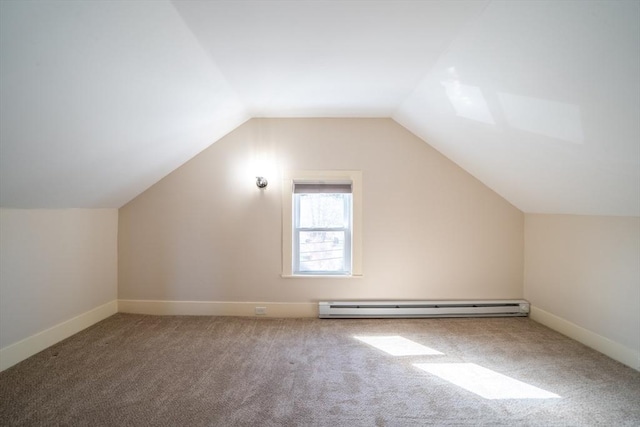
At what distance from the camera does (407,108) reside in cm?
319

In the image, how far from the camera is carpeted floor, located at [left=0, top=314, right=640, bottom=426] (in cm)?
192

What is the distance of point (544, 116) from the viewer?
6.63ft

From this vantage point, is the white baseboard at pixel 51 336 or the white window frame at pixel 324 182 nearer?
the white baseboard at pixel 51 336

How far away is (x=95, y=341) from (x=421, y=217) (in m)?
3.66

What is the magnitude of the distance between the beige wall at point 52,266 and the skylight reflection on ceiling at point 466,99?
3.73m

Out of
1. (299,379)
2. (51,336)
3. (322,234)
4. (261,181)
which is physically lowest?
(299,379)

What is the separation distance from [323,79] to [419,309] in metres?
2.71

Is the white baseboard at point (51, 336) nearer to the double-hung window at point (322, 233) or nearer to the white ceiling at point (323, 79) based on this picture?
the white ceiling at point (323, 79)

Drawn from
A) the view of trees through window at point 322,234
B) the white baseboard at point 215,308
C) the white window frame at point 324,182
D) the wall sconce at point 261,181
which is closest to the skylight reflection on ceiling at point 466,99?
the white window frame at point 324,182

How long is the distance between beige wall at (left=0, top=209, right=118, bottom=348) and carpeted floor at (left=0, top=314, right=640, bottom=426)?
0.32 metres

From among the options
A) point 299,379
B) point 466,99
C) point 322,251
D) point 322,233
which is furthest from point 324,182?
point 299,379

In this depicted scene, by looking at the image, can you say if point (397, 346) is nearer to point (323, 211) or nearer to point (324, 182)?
point (323, 211)

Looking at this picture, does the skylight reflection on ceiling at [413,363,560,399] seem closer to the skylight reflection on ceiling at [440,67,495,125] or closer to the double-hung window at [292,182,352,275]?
the double-hung window at [292,182,352,275]

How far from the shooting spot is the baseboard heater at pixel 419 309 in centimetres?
353
